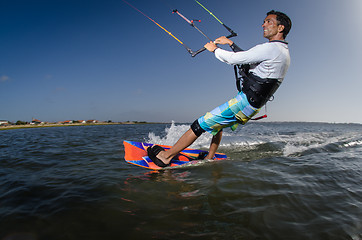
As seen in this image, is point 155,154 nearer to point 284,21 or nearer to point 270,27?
point 270,27

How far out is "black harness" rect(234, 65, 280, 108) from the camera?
10.8ft

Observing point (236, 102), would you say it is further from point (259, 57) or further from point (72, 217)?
point (72, 217)

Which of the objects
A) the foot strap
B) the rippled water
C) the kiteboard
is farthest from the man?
the rippled water

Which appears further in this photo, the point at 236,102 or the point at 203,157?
the point at 203,157

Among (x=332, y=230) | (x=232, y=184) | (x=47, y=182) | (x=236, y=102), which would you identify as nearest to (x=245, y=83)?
(x=236, y=102)

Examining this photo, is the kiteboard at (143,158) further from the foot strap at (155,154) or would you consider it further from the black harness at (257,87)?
the black harness at (257,87)

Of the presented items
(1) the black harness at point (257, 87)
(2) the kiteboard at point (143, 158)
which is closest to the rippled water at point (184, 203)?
(2) the kiteboard at point (143, 158)

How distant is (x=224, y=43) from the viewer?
3768mm

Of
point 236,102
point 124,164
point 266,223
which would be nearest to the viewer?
point 266,223

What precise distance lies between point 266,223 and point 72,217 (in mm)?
2289

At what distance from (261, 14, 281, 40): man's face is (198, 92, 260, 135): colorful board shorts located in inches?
48.7

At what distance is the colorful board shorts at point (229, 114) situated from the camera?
356 cm

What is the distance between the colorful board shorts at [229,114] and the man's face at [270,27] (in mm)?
1237

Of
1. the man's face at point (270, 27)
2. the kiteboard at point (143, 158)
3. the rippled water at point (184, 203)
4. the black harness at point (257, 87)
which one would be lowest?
the rippled water at point (184, 203)
